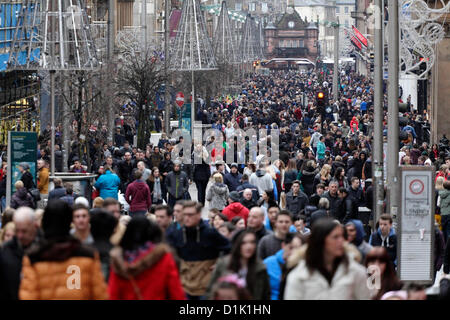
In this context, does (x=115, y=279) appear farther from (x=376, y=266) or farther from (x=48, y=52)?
(x=48, y=52)

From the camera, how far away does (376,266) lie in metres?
10.0

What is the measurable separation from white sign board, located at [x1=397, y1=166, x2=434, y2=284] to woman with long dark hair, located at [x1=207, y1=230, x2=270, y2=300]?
587cm

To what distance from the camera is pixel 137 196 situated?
2211 cm

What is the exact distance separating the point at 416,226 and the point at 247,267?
6333 mm

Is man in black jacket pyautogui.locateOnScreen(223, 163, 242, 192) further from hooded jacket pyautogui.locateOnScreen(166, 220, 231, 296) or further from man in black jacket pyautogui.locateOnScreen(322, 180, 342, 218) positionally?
hooded jacket pyautogui.locateOnScreen(166, 220, 231, 296)

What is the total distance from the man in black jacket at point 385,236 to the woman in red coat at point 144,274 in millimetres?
6122

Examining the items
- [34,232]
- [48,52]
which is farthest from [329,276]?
[48,52]

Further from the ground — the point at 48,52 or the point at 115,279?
the point at 48,52

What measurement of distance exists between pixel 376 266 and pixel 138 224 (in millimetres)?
2001

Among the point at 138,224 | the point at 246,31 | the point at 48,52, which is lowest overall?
the point at 138,224

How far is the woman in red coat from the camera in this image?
8695mm

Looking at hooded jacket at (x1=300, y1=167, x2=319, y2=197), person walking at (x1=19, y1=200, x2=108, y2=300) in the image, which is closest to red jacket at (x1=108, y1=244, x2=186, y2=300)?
person walking at (x1=19, y1=200, x2=108, y2=300)

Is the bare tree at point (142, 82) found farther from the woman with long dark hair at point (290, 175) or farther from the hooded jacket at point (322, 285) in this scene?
the hooded jacket at point (322, 285)

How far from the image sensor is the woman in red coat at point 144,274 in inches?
342
